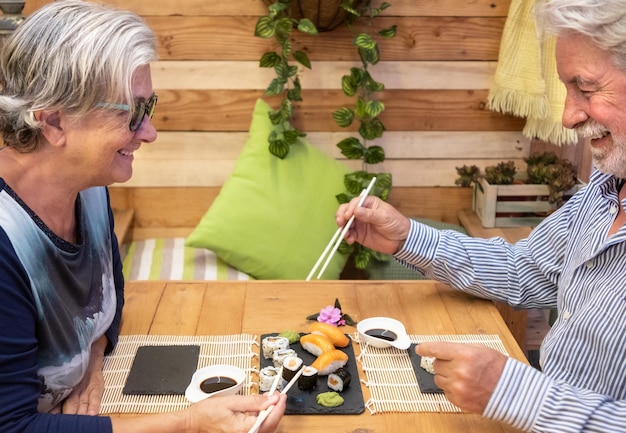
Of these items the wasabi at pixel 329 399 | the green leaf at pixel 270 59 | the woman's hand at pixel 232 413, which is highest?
the green leaf at pixel 270 59

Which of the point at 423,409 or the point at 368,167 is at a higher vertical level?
the point at 423,409

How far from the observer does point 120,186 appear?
3.05 m

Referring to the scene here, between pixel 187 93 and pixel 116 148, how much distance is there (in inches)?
57.5

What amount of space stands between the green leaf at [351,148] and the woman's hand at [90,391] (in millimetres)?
1458

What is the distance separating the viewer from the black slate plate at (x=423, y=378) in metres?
1.62

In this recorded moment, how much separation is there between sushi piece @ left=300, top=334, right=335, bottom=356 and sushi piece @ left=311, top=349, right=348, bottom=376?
0.02 metres

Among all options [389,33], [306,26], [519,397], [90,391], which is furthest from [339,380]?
[389,33]

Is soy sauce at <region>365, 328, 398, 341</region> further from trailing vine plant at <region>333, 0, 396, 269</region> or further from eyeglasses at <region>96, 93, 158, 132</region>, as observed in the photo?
trailing vine plant at <region>333, 0, 396, 269</region>

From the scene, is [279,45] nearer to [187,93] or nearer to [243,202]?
[187,93]

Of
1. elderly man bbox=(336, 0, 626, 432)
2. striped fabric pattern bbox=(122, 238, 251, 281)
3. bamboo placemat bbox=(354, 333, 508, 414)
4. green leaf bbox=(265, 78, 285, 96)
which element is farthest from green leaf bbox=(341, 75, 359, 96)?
bamboo placemat bbox=(354, 333, 508, 414)

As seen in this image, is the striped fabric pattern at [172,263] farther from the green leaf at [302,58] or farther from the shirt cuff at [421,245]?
the shirt cuff at [421,245]

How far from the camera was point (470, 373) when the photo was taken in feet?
4.69

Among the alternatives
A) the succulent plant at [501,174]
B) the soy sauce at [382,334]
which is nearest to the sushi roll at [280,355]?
the soy sauce at [382,334]

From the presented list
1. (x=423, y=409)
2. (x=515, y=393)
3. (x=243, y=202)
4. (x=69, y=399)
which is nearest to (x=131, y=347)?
(x=69, y=399)
